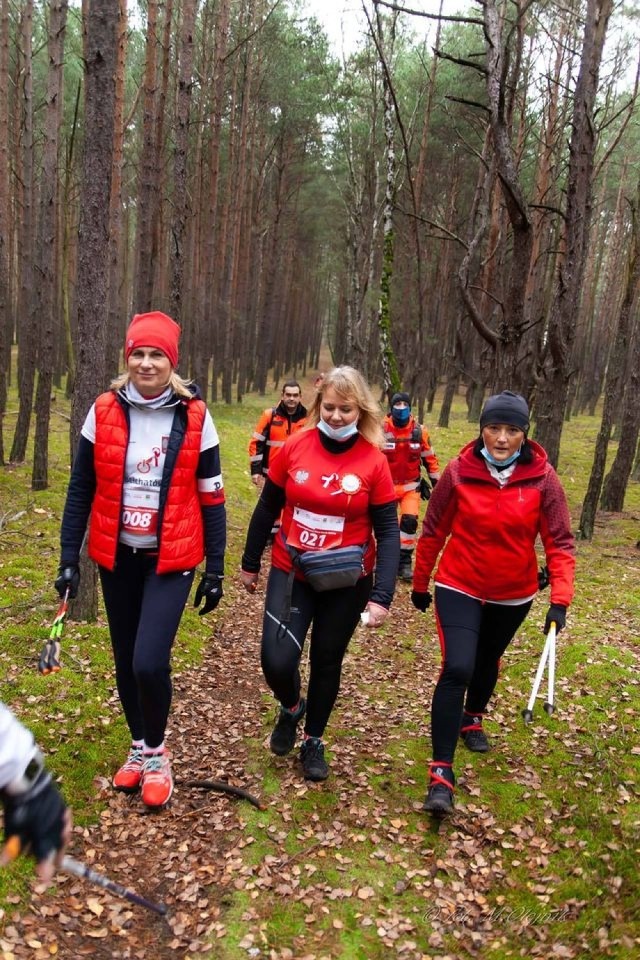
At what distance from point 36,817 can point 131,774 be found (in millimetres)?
2296

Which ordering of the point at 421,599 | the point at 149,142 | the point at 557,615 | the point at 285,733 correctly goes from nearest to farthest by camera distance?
the point at 557,615 < the point at 421,599 < the point at 285,733 < the point at 149,142

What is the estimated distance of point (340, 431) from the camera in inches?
151

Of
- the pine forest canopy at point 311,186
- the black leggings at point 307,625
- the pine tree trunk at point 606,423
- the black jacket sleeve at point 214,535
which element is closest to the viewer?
the black jacket sleeve at point 214,535

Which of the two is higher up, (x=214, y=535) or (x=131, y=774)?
(x=214, y=535)

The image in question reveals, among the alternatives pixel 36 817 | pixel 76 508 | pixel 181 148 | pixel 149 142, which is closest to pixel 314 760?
pixel 76 508

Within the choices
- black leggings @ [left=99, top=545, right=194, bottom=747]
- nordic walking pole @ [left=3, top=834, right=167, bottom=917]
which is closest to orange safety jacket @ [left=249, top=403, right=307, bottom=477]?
black leggings @ [left=99, top=545, right=194, bottom=747]

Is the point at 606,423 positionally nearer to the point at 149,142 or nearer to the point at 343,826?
the point at 343,826

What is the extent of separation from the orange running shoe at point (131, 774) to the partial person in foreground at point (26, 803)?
218 centimetres

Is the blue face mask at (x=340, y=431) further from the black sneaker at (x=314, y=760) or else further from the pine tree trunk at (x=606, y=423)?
the pine tree trunk at (x=606, y=423)

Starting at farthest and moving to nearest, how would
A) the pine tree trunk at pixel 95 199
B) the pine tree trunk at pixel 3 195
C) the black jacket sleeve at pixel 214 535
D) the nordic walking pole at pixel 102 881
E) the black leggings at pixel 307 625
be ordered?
1. the pine tree trunk at pixel 3 195
2. the pine tree trunk at pixel 95 199
3. the black leggings at pixel 307 625
4. the black jacket sleeve at pixel 214 535
5. the nordic walking pole at pixel 102 881

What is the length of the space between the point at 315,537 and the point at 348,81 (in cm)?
2527

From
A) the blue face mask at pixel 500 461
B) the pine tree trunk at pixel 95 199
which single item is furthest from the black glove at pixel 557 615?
the pine tree trunk at pixel 95 199

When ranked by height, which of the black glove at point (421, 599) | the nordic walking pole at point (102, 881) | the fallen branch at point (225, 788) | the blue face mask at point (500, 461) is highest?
the blue face mask at point (500, 461)

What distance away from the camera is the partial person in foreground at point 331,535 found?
3.78m
